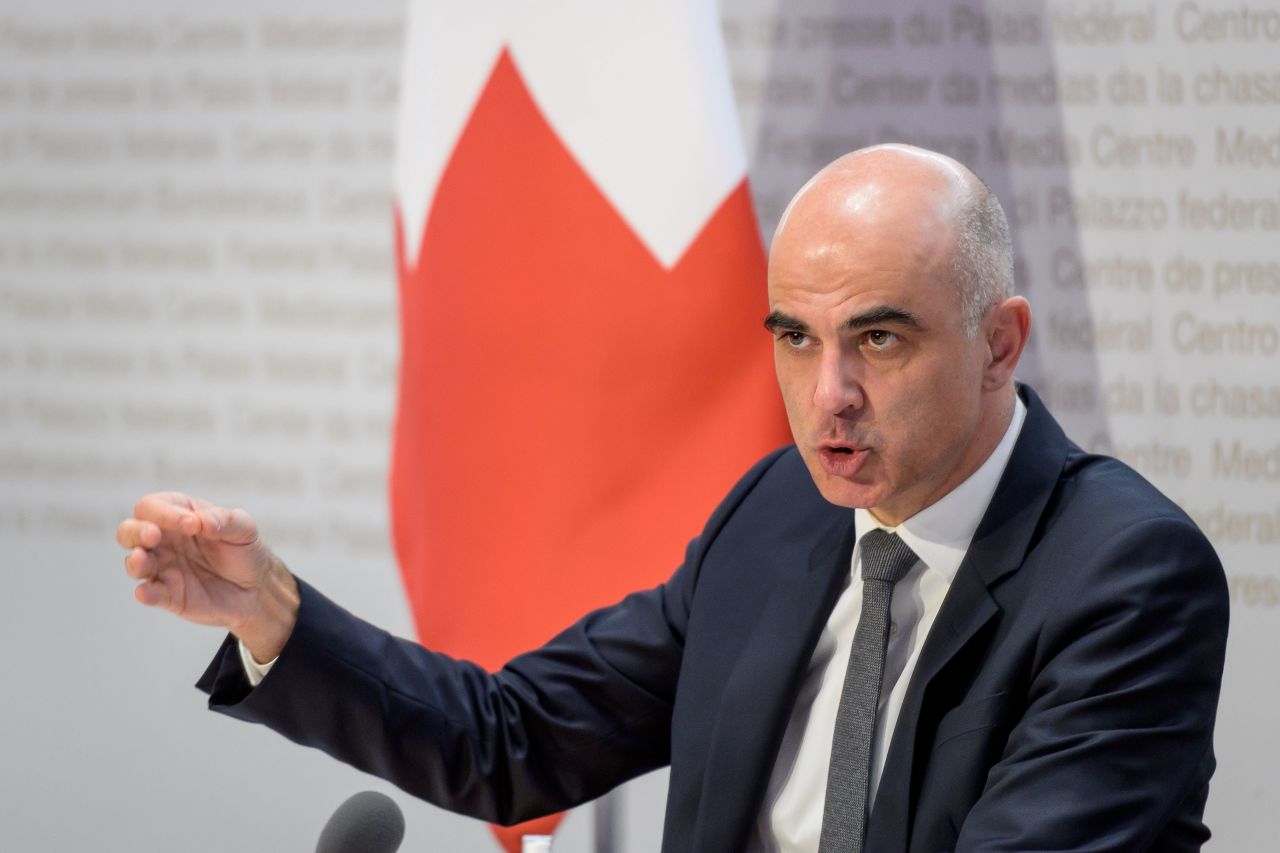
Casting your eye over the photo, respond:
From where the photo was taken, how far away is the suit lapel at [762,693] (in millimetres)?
1715

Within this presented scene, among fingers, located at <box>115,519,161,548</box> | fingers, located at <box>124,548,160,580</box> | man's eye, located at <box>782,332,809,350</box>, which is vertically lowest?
fingers, located at <box>124,548,160,580</box>

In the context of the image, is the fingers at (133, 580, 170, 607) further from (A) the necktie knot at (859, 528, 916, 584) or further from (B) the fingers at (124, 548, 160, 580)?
(A) the necktie knot at (859, 528, 916, 584)

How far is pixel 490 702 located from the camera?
6.31ft

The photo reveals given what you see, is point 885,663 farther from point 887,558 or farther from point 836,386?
point 836,386

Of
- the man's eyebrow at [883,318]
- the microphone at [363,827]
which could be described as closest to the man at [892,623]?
the man's eyebrow at [883,318]

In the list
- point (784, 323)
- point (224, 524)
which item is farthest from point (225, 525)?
point (784, 323)

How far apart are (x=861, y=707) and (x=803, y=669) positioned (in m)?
0.14

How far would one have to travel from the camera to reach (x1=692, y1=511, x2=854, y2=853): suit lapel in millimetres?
1715

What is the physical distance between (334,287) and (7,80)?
38.7 inches

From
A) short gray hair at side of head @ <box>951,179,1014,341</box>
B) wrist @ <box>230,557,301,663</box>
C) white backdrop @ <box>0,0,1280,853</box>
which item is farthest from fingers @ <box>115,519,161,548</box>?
white backdrop @ <box>0,0,1280,853</box>

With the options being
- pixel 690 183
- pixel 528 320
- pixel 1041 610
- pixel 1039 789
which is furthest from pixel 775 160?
pixel 1039 789

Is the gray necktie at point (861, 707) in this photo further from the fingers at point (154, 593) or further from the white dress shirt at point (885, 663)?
the fingers at point (154, 593)

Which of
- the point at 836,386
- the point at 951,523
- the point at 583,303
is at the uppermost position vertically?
the point at 583,303

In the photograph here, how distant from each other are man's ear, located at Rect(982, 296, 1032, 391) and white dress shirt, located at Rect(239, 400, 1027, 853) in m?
0.09
